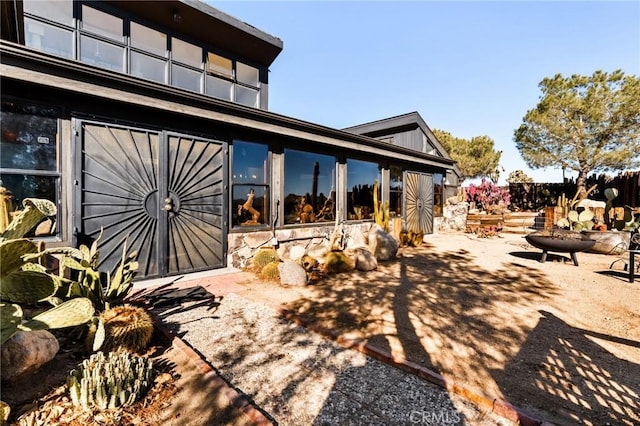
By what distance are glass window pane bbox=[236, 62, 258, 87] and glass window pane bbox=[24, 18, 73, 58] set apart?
13.3 feet

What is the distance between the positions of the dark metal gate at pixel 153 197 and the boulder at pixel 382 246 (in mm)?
4061

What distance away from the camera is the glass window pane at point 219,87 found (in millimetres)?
8039

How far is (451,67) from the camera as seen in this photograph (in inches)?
443

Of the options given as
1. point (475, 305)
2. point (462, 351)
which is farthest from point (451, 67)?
point (462, 351)

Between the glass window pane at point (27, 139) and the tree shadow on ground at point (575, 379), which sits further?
the glass window pane at point (27, 139)

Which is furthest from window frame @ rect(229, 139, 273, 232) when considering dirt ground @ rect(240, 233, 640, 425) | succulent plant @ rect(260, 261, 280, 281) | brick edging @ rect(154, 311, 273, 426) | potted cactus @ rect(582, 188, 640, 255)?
potted cactus @ rect(582, 188, 640, 255)

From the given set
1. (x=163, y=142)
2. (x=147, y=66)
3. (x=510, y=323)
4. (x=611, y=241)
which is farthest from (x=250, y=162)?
(x=611, y=241)

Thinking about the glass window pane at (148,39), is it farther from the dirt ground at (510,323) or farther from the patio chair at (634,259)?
the patio chair at (634,259)

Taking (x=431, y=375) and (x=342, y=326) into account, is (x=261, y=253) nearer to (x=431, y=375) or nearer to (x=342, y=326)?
(x=342, y=326)

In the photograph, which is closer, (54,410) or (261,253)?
(54,410)

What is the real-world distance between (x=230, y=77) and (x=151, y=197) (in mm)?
5283

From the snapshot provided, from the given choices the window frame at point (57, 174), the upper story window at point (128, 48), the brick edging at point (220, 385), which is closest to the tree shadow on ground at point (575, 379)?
the brick edging at point (220, 385)

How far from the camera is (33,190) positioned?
13.5 feet

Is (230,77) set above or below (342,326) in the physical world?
above
